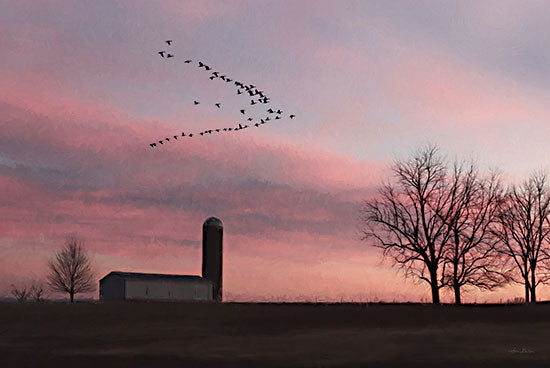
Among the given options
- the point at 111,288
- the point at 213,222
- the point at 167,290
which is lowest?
the point at 167,290

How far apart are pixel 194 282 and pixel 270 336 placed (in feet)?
188

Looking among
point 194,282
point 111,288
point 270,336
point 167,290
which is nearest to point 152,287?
point 167,290

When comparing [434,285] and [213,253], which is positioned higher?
[213,253]

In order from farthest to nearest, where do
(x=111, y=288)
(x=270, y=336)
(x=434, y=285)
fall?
(x=111, y=288) < (x=434, y=285) < (x=270, y=336)

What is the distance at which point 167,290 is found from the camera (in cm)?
8344

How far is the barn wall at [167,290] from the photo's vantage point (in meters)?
80.2

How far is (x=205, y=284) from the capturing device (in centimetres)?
8194

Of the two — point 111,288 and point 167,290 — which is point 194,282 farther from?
point 111,288

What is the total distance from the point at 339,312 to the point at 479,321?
260 inches

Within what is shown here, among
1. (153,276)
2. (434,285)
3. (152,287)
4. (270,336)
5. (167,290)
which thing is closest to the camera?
(270,336)

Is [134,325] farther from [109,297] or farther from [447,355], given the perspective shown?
[109,297]

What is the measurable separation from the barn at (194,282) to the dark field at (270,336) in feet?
142

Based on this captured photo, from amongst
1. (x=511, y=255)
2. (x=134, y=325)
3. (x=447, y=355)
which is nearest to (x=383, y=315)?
(x=134, y=325)

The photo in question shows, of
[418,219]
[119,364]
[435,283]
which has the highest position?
[418,219]
